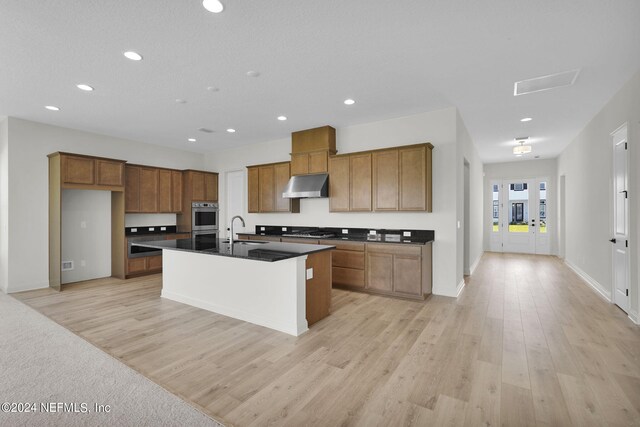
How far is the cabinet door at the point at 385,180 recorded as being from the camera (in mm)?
4863

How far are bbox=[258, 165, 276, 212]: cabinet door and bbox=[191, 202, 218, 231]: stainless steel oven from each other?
70.2 inches

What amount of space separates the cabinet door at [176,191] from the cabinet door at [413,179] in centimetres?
508

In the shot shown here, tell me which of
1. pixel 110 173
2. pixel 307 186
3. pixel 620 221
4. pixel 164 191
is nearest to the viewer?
pixel 620 221

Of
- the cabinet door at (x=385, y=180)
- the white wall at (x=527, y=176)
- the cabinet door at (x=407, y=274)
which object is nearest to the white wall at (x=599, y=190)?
the white wall at (x=527, y=176)

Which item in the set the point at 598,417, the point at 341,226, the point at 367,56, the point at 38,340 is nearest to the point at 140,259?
the point at 38,340

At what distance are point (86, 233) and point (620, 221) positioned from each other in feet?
28.4

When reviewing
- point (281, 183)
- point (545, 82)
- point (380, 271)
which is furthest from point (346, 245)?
point (545, 82)

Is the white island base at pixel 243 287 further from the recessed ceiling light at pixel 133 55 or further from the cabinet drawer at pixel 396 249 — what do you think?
the recessed ceiling light at pixel 133 55

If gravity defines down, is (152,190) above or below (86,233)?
above

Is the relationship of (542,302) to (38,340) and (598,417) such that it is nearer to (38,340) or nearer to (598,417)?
(598,417)

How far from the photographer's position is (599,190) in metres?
4.89

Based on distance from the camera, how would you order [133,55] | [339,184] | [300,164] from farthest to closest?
[300,164], [339,184], [133,55]

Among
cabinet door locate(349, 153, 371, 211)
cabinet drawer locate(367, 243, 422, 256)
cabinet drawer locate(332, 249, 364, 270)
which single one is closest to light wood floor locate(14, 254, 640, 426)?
cabinet drawer locate(332, 249, 364, 270)

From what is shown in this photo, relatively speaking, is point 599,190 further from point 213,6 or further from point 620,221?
point 213,6
